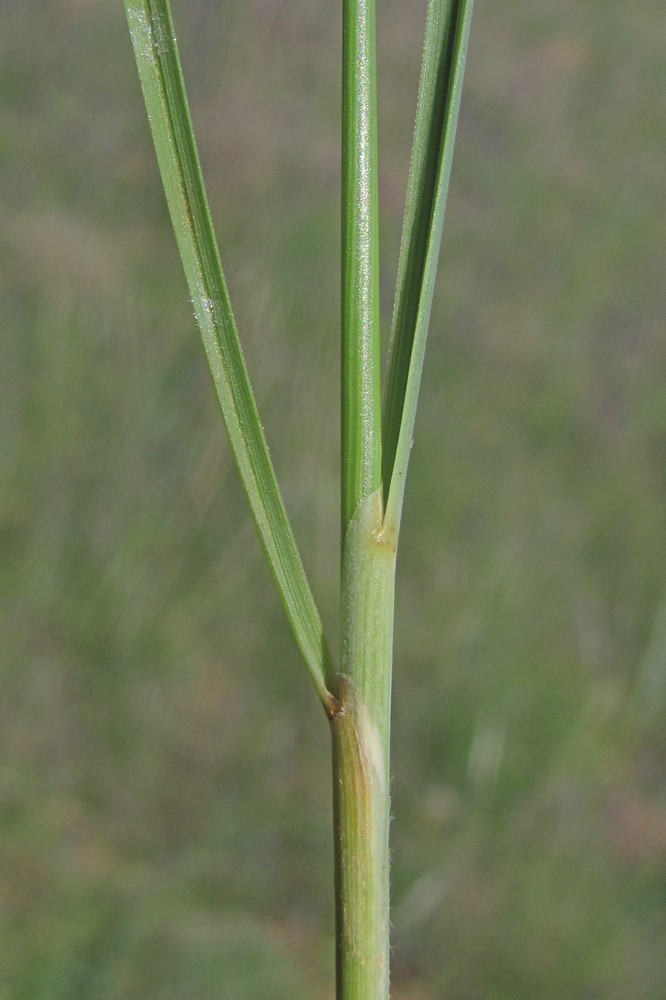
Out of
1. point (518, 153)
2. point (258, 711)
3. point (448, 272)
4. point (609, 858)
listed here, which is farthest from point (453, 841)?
point (518, 153)

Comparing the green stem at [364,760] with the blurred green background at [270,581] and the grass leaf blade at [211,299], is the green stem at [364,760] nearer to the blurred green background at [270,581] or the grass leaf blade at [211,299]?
the grass leaf blade at [211,299]

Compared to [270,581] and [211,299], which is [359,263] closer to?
[211,299]

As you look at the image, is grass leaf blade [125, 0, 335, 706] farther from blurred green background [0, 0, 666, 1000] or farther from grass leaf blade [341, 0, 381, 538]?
blurred green background [0, 0, 666, 1000]

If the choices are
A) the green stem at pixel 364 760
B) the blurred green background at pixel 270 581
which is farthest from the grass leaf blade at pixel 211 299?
the blurred green background at pixel 270 581

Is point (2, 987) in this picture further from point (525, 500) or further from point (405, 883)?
point (525, 500)

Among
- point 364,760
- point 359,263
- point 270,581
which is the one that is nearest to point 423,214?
point 359,263

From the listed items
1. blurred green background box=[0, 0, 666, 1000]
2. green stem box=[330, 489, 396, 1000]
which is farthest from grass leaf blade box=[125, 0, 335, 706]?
blurred green background box=[0, 0, 666, 1000]
